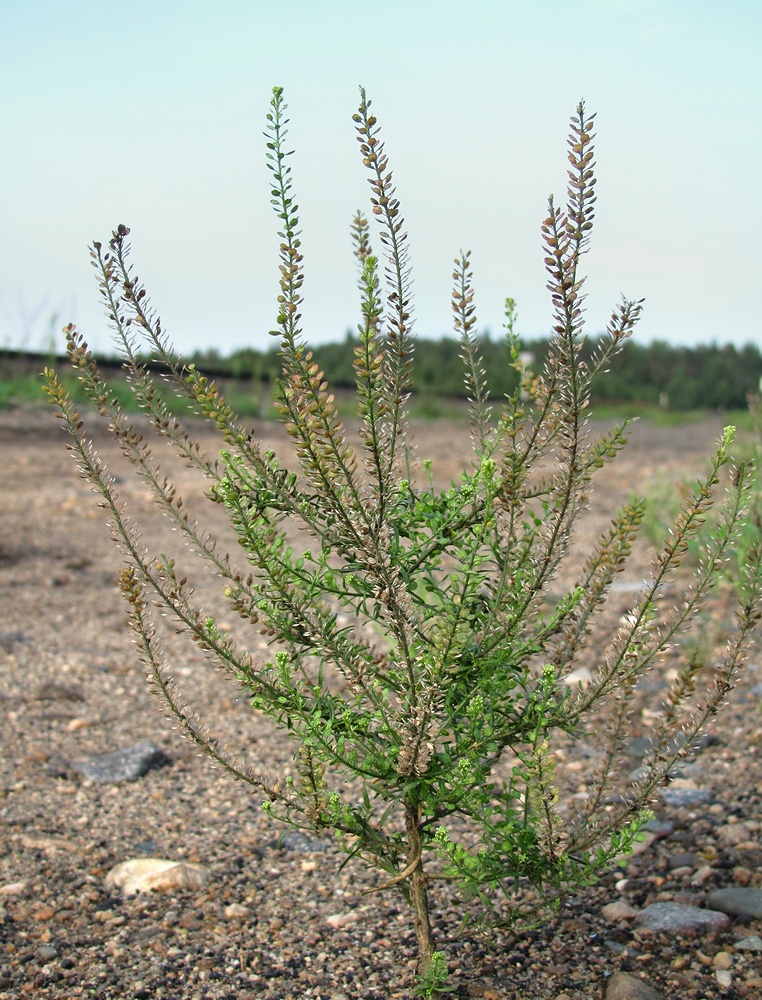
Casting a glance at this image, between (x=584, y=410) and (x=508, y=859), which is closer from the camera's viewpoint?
(x=584, y=410)

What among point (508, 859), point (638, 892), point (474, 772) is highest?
point (474, 772)

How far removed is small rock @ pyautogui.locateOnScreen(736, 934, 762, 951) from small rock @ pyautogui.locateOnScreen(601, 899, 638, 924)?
1.14 ft

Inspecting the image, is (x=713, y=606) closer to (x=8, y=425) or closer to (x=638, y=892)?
(x=638, y=892)

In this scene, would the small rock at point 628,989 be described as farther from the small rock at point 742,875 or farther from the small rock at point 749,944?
the small rock at point 742,875

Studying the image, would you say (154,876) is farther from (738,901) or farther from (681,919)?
(738,901)

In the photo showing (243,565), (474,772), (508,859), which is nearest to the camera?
(474,772)

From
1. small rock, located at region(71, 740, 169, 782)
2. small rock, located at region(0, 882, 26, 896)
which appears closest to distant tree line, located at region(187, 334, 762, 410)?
small rock, located at region(71, 740, 169, 782)

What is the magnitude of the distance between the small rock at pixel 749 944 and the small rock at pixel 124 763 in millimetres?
2765

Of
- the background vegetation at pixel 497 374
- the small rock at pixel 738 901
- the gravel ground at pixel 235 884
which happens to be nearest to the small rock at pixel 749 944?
the gravel ground at pixel 235 884

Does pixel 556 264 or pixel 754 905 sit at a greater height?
pixel 556 264

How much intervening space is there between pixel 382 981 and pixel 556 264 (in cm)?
223

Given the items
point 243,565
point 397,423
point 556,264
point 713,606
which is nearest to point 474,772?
point 397,423

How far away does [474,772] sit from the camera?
2.52m

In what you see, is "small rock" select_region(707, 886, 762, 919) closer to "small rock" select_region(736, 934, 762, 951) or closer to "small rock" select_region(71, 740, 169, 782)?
"small rock" select_region(736, 934, 762, 951)
